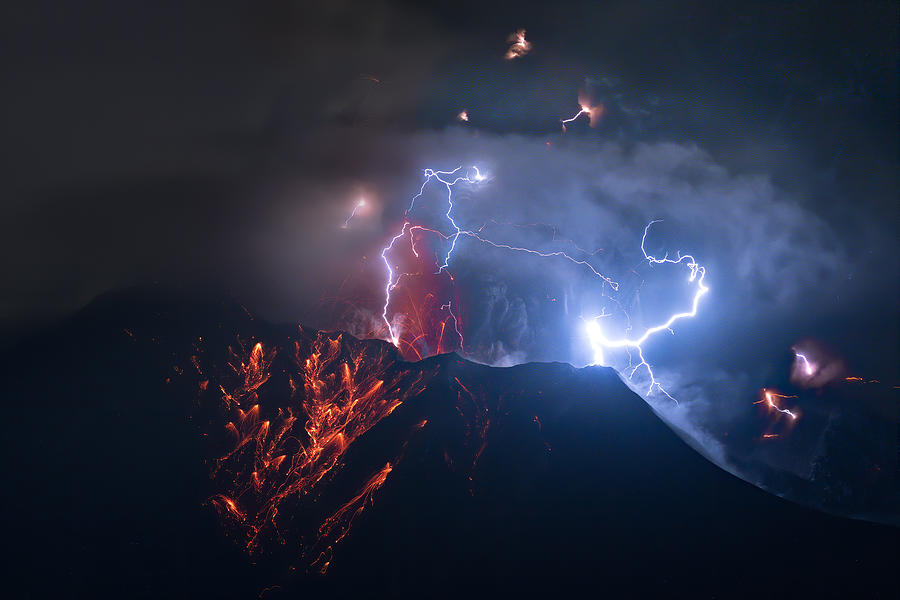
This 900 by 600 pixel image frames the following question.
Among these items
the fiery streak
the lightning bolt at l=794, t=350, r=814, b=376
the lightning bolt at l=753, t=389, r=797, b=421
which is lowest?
the fiery streak

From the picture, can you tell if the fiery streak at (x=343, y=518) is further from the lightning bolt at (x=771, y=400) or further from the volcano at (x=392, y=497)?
the lightning bolt at (x=771, y=400)

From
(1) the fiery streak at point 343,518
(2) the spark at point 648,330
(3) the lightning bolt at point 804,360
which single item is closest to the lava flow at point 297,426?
(1) the fiery streak at point 343,518

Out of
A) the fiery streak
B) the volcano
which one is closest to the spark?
the volcano

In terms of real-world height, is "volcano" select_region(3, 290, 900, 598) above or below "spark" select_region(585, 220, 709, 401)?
below

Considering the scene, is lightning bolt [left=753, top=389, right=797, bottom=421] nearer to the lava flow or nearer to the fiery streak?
the lava flow

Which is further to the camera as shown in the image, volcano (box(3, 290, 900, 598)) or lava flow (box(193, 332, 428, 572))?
lava flow (box(193, 332, 428, 572))

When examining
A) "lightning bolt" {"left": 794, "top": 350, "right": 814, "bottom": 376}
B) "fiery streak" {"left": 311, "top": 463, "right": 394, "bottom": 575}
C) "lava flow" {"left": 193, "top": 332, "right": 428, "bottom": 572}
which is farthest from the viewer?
"lightning bolt" {"left": 794, "top": 350, "right": 814, "bottom": 376}

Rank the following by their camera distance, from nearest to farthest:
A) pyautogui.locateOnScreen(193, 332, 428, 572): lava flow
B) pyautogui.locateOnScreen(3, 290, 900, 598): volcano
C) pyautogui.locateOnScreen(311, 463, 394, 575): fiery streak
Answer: pyautogui.locateOnScreen(3, 290, 900, 598): volcano → pyautogui.locateOnScreen(311, 463, 394, 575): fiery streak → pyautogui.locateOnScreen(193, 332, 428, 572): lava flow

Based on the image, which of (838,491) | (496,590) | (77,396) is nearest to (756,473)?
(838,491)

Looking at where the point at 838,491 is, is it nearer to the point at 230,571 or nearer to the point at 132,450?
the point at 230,571
